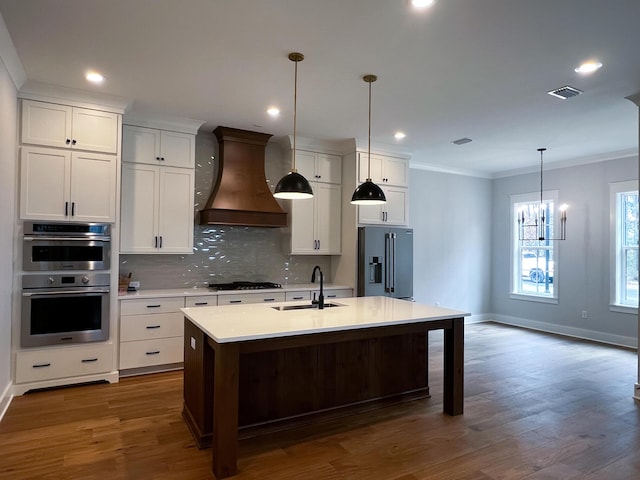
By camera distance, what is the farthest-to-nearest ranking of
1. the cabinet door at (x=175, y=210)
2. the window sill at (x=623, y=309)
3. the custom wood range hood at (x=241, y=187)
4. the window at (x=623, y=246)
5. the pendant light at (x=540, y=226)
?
the pendant light at (x=540, y=226) < the window at (x=623, y=246) < the window sill at (x=623, y=309) < the custom wood range hood at (x=241, y=187) < the cabinet door at (x=175, y=210)

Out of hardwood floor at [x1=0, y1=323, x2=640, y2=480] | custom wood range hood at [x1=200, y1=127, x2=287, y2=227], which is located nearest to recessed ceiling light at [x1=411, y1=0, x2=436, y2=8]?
hardwood floor at [x1=0, y1=323, x2=640, y2=480]

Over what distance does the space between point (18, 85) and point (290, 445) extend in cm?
365

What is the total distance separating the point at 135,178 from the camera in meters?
4.39

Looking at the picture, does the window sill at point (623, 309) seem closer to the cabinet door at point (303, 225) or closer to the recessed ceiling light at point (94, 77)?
the cabinet door at point (303, 225)

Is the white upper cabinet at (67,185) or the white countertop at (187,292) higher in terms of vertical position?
the white upper cabinet at (67,185)

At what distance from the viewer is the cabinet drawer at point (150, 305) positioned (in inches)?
162

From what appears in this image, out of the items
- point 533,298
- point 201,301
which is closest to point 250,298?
point 201,301

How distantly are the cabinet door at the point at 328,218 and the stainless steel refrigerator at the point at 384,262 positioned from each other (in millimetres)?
401

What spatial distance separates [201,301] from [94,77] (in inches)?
92.5

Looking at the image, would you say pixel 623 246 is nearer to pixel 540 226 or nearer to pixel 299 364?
pixel 540 226

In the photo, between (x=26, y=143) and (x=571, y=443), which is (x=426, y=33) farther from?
(x=26, y=143)

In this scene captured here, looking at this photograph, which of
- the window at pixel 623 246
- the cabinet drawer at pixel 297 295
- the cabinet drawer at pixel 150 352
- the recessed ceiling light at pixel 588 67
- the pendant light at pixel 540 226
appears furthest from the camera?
the pendant light at pixel 540 226

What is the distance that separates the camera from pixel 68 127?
3797 mm

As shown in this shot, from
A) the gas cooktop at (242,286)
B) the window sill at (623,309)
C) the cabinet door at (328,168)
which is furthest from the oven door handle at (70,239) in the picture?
the window sill at (623,309)
